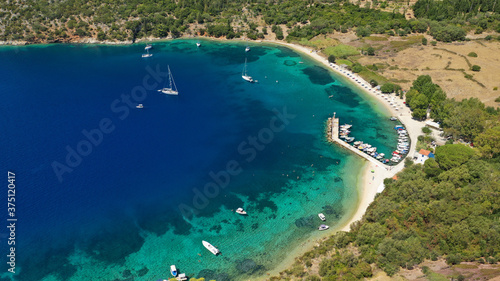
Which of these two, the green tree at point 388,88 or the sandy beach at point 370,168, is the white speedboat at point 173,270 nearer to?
the sandy beach at point 370,168

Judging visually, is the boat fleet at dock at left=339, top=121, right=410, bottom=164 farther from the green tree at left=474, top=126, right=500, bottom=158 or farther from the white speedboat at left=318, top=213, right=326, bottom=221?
the white speedboat at left=318, top=213, right=326, bottom=221

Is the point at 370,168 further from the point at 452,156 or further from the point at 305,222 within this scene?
the point at 305,222

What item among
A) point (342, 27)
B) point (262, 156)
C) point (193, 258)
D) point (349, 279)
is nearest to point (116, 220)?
point (193, 258)

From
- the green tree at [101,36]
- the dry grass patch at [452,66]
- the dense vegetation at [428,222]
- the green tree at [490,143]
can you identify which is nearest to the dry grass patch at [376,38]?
the dry grass patch at [452,66]

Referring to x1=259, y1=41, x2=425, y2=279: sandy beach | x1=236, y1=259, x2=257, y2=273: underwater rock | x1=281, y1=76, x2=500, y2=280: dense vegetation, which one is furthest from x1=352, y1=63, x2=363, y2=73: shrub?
x1=236, y1=259, x2=257, y2=273: underwater rock

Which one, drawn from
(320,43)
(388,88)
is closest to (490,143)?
(388,88)

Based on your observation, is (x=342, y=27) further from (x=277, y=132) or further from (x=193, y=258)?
(x=193, y=258)

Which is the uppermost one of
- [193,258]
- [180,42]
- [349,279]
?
[180,42]
